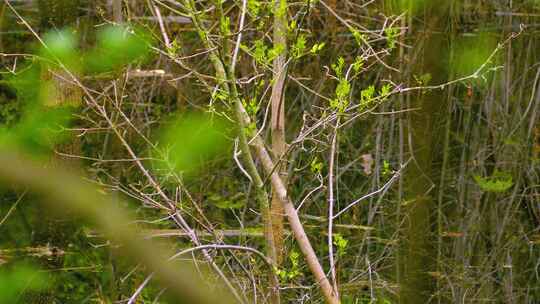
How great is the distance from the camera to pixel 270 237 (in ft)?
8.62

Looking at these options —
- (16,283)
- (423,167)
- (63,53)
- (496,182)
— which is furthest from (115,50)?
(496,182)

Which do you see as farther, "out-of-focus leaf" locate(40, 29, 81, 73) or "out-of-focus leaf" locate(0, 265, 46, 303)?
"out-of-focus leaf" locate(40, 29, 81, 73)

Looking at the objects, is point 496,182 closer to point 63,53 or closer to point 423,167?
point 423,167

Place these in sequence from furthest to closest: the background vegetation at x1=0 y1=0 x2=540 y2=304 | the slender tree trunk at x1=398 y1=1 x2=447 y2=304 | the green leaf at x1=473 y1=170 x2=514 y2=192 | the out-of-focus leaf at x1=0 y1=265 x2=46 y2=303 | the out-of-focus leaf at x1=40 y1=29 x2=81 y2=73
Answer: the green leaf at x1=473 y1=170 x2=514 y2=192 < the background vegetation at x1=0 y1=0 x2=540 y2=304 < the out-of-focus leaf at x1=40 y1=29 x2=81 y2=73 < the slender tree trunk at x1=398 y1=1 x2=447 y2=304 < the out-of-focus leaf at x1=0 y1=265 x2=46 y2=303

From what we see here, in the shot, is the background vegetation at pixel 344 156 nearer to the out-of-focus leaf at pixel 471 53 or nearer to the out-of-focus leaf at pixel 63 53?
the out-of-focus leaf at pixel 471 53

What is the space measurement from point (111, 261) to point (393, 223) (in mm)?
1674

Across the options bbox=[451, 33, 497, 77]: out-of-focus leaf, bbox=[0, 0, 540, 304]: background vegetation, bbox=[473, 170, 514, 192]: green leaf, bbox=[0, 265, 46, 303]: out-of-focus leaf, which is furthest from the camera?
bbox=[473, 170, 514, 192]: green leaf

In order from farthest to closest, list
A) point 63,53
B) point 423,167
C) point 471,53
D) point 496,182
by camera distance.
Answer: point 496,182 < point 471,53 < point 63,53 < point 423,167

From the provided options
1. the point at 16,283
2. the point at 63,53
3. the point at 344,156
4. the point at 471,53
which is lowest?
the point at 344,156

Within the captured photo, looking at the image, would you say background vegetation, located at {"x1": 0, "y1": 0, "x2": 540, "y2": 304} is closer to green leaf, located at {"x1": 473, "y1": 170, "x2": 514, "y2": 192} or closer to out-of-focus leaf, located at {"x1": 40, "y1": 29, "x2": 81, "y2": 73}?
green leaf, located at {"x1": 473, "y1": 170, "x2": 514, "y2": 192}

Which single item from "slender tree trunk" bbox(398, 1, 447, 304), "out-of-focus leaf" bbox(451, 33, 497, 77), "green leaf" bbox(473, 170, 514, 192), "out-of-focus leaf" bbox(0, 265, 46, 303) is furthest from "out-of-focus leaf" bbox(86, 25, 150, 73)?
"green leaf" bbox(473, 170, 514, 192)

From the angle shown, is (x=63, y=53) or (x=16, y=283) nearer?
(x=16, y=283)

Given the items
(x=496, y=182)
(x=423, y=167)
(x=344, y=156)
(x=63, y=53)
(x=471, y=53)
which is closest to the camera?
(x=423, y=167)

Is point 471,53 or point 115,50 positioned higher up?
point 115,50
